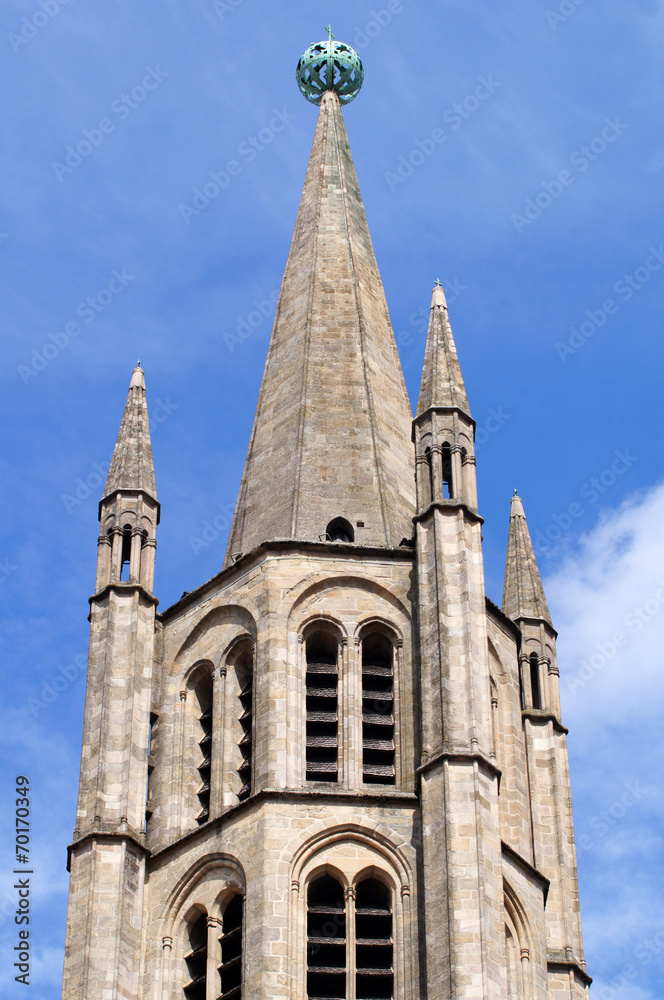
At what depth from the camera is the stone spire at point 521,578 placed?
55.1 m

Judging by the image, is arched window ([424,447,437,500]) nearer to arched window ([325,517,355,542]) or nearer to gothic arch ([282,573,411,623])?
gothic arch ([282,573,411,623])

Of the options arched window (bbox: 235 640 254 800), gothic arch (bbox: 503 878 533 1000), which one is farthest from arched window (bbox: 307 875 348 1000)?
gothic arch (bbox: 503 878 533 1000)

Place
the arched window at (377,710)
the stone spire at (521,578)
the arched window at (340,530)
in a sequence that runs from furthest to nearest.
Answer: the stone spire at (521,578) → the arched window at (340,530) → the arched window at (377,710)

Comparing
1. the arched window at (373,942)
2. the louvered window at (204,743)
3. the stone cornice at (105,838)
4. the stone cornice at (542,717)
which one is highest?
the stone cornice at (542,717)

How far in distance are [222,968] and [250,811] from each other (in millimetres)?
2842

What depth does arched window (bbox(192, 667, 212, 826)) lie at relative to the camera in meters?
48.9

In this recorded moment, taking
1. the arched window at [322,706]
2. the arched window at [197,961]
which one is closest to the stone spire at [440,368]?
the arched window at [322,706]

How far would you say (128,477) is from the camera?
174ft

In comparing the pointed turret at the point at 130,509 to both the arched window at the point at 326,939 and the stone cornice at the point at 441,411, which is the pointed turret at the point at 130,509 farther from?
the arched window at the point at 326,939

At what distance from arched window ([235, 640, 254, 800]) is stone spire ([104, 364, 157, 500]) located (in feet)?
14.4

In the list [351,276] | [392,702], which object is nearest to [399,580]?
[392,702]

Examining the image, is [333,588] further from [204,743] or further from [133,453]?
[133,453]

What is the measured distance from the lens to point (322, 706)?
49.1 m

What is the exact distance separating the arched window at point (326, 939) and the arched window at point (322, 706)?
7.63 feet
